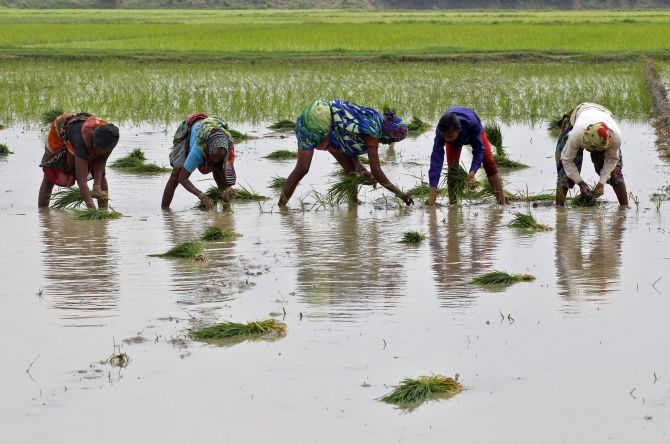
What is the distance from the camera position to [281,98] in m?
15.6

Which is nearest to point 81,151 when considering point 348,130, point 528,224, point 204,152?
point 204,152

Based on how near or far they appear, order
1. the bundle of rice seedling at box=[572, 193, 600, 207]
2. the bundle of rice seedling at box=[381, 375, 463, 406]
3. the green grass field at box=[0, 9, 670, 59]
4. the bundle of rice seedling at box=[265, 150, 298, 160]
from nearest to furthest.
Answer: the bundle of rice seedling at box=[381, 375, 463, 406], the bundle of rice seedling at box=[572, 193, 600, 207], the bundle of rice seedling at box=[265, 150, 298, 160], the green grass field at box=[0, 9, 670, 59]

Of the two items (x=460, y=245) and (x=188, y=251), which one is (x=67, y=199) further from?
(x=460, y=245)

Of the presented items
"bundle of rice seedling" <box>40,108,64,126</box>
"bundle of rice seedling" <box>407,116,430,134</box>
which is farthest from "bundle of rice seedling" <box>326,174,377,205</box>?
"bundle of rice seedling" <box>40,108,64,126</box>

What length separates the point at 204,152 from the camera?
7648 mm

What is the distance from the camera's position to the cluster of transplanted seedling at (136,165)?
1023cm

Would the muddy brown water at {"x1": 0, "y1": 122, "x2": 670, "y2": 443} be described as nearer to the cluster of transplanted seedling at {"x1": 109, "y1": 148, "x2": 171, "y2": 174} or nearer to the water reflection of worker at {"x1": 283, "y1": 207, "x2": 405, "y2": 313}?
the water reflection of worker at {"x1": 283, "y1": 207, "x2": 405, "y2": 313}

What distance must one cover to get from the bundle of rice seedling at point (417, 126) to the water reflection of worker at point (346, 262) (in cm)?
492

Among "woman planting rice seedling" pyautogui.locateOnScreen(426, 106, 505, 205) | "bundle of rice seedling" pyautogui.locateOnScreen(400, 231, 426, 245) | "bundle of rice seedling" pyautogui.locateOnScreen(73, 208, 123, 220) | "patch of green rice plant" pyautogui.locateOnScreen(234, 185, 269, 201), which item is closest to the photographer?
"bundle of rice seedling" pyautogui.locateOnScreen(400, 231, 426, 245)

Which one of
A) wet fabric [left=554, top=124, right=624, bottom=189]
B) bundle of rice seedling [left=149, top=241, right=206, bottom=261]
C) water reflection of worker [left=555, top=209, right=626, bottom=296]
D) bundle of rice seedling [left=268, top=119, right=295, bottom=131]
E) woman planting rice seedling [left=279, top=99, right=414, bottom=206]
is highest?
woman planting rice seedling [left=279, top=99, right=414, bottom=206]

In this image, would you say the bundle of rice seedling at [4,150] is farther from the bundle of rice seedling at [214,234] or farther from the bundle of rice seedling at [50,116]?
the bundle of rice seedling at [214,234]

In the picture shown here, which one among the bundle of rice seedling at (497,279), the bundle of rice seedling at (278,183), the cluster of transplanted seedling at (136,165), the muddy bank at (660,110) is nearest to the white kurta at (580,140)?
the bundle of rice seedling at (497,279)

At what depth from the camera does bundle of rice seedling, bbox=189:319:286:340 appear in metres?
4.56

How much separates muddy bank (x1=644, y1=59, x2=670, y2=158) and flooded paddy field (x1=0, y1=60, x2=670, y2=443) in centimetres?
340
